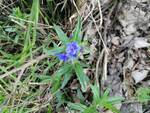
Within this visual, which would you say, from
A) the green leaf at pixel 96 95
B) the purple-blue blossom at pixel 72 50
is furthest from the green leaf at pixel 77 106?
the purple-blue blossom at pixel 72 50

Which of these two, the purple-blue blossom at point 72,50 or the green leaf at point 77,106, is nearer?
the purple-blue blossom at point 72,50

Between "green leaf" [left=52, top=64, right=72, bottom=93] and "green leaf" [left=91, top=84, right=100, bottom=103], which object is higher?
"green leaf" [left=52, top=64, right=72, bottom=93]

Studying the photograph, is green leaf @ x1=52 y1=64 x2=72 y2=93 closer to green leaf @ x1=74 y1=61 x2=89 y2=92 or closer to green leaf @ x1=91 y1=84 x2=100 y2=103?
green leaf @ x1=74 y1=61 x2=89 y2=92

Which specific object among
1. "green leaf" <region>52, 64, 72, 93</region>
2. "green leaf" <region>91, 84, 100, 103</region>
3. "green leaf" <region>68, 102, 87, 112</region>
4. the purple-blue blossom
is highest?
the purple-blue blossom

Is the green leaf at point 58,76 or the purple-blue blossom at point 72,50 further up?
the purple-blue blossom at point 72,50

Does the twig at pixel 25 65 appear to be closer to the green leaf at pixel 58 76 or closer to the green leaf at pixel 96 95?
the green leaf at pixel 58 76

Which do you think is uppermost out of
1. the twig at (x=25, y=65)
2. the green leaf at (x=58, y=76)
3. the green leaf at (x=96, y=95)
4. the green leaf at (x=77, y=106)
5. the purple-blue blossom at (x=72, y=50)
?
the purple-blue blossom at (x=72, y=50)

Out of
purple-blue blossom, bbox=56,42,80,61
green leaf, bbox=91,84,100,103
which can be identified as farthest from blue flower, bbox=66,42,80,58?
green leaf, bbox=91,84,100,103

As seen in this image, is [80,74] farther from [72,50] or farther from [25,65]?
[25,65]

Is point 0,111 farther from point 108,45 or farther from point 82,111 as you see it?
point 108,45
